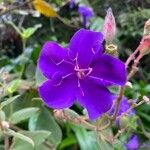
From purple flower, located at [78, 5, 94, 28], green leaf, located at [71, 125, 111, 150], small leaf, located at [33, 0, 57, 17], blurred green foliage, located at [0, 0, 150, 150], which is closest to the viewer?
blurred green foliage, located at [0, 0, 150, 150]

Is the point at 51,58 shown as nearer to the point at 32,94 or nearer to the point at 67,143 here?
the point at 32,94

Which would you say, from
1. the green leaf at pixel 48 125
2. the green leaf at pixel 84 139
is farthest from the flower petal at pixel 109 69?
the green leaf at pixel 84 139

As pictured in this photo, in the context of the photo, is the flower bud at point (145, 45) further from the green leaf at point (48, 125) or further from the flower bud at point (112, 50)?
the green leaf at point (48, 125)

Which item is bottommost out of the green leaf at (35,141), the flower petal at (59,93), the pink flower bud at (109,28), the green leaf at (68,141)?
the green leaf at (68,141)

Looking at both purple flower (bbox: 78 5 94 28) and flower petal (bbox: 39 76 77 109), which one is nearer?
flower petal (bbox: 39 76 77 109)

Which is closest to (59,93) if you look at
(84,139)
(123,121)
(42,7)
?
(123,121)

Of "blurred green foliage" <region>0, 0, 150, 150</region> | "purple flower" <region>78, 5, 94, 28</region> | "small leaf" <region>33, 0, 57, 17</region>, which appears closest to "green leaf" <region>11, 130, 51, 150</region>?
"blurred green foliage" <region>0, 0, 150, 150</region>

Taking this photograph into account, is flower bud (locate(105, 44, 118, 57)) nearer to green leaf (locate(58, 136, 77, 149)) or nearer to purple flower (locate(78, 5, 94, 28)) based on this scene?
green leaf (locate(58, 136, 77, 149))

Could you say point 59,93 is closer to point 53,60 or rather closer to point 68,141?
point 53,60

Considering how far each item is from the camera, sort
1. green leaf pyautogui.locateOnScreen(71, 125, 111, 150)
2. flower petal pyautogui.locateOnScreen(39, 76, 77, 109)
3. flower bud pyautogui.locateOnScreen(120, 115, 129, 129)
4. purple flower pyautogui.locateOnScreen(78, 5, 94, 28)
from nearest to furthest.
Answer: flower petal pyautogui.locateOnScreen(39, 76, 77, 109) → flower bud pyautogui.locateOnScreen(120, 115, 129, 129) → green leaf pyautogui.locateOnScreen(71, 125, 111, 150) → purple flower pyautogui.locateOnScreen(78, 5, 94, 28)
